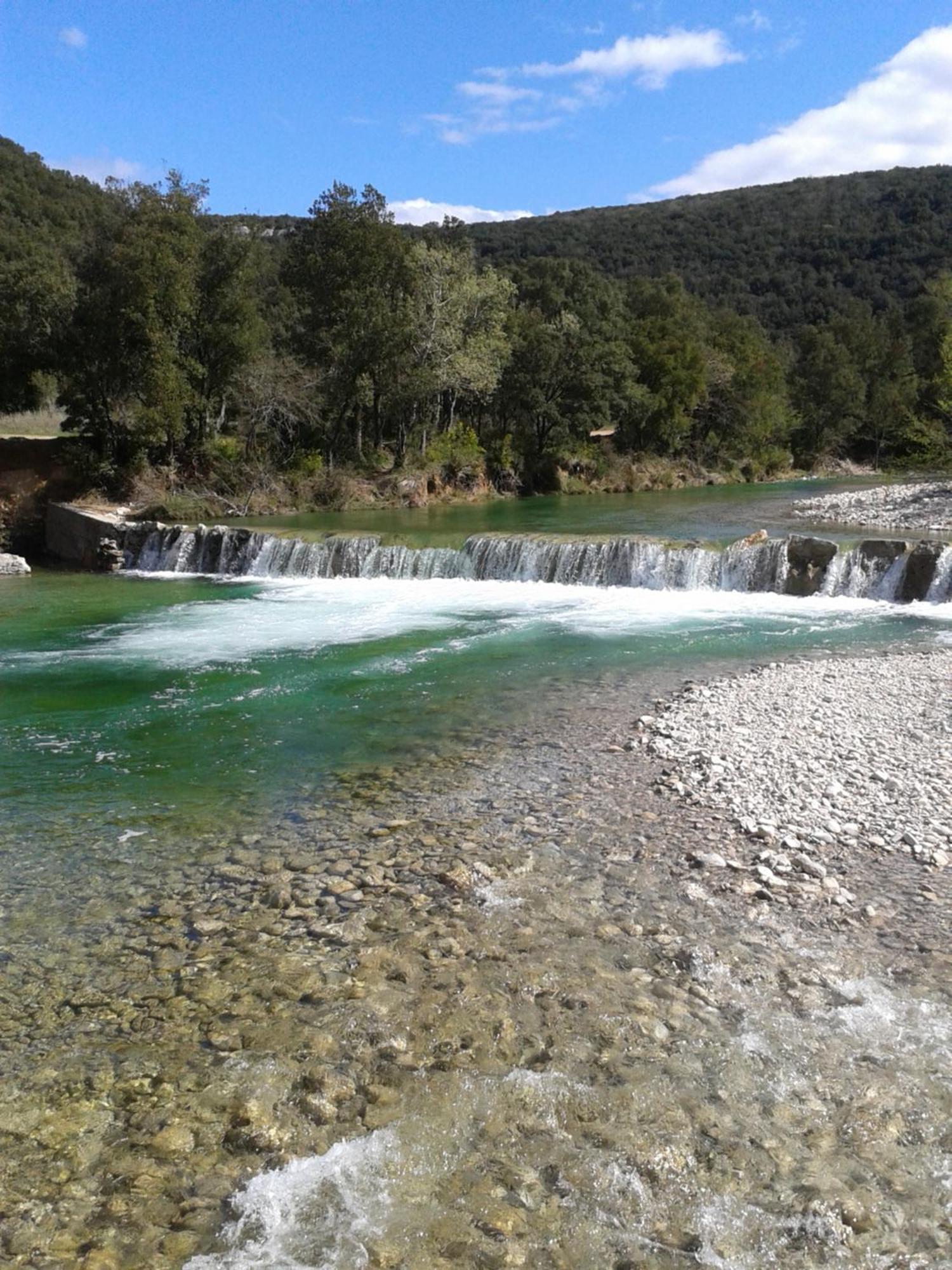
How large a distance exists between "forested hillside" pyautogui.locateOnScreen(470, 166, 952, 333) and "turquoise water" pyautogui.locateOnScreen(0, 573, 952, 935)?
3124 inches

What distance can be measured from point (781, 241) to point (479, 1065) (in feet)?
385

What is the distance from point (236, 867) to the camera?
6.46 m

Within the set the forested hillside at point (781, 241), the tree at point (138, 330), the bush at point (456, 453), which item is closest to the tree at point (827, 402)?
the bush at point (456, 453)

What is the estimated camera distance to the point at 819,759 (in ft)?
26.3

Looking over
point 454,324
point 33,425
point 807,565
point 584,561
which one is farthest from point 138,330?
point 807,565

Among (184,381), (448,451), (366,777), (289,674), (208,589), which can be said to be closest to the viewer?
(366,777)

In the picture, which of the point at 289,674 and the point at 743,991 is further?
the point at 289,674

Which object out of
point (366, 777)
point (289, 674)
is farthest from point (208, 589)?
point (366, 777)

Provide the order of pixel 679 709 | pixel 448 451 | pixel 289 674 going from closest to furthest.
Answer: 1. pixel 679 709
2. pixel 289 674
3. pixel 448 451

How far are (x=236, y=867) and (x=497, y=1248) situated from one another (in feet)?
11.7

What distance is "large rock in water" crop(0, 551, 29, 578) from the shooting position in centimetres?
2338

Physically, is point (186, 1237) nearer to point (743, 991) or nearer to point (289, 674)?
point (743, 991)

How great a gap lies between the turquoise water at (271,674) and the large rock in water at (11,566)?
3313 millimetres

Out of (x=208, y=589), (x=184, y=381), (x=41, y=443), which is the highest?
(x=184, y=381)
